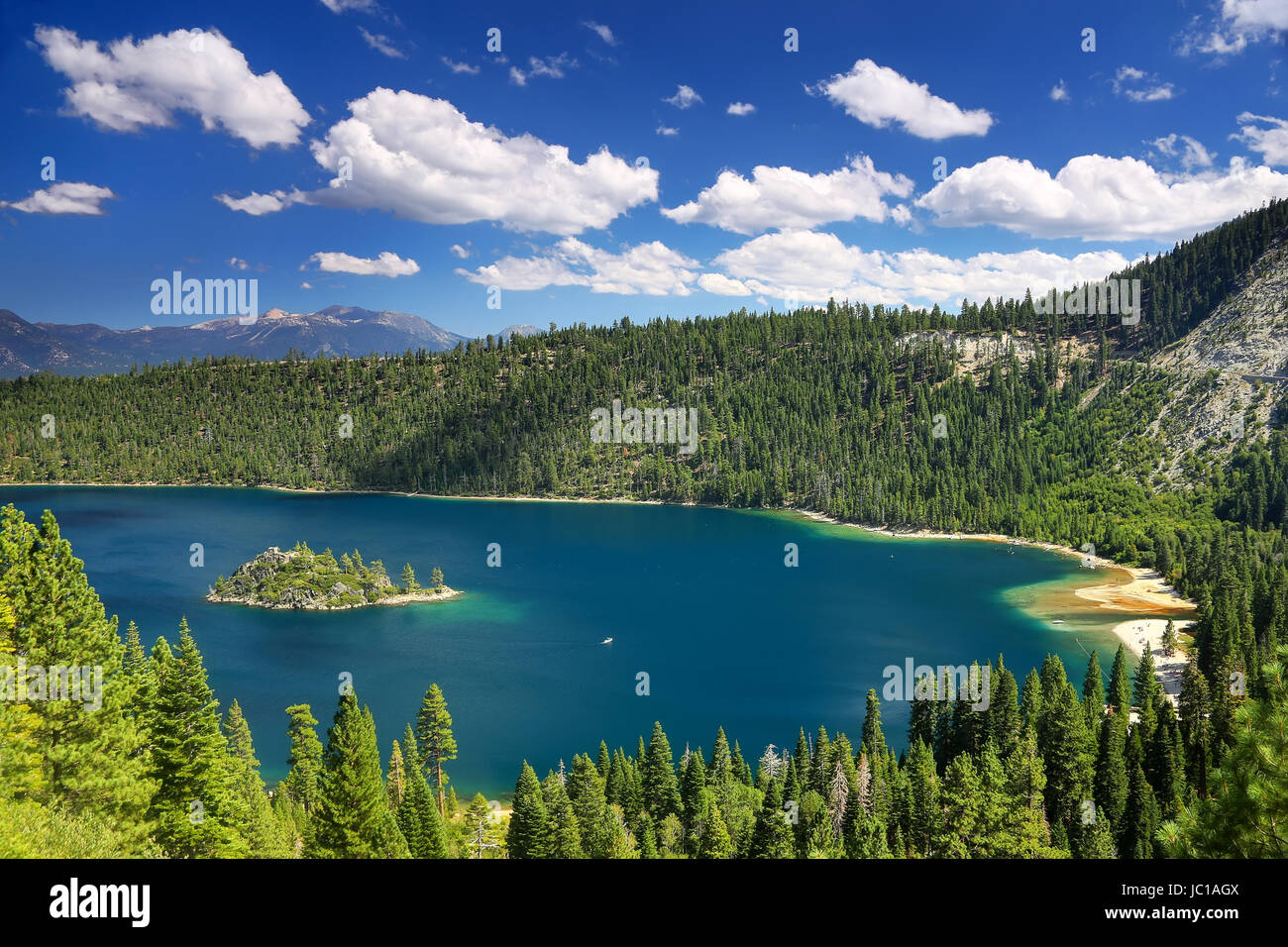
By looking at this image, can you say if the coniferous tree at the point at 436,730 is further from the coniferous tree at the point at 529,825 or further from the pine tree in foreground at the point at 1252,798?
the pine tree in foreground at the point at 1252,798

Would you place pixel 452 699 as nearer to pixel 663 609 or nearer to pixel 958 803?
pixel 663 609

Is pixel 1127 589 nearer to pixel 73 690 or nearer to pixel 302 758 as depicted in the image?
pixel 302 758

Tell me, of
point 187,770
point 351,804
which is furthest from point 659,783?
point 187,770

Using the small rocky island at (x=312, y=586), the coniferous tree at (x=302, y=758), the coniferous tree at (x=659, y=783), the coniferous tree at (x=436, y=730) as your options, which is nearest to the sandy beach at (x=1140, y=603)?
the coniferous tree at (x=659, y=783)

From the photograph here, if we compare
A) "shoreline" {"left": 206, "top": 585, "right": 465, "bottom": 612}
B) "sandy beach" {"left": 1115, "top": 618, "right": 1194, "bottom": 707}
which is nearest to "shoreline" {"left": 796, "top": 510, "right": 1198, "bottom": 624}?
"sandy beach" {"left": 1115, "top": 618, "right": 1194, "bottom": 707}

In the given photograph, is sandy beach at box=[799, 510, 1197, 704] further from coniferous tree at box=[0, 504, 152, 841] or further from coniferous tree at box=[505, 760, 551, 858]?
coniferous tree at box=[0, 504, 152, 841]
